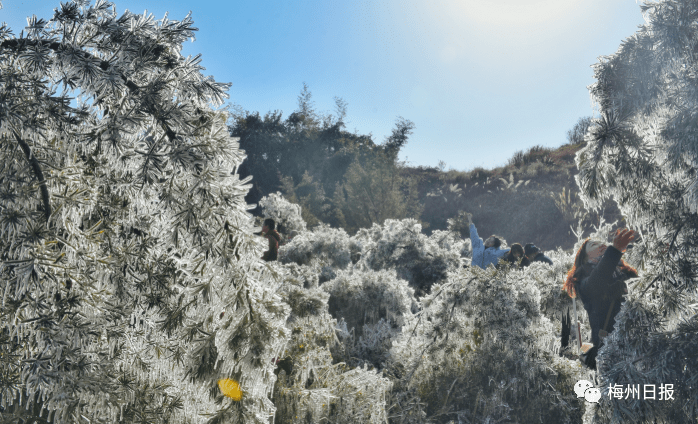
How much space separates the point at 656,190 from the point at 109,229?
102 inches

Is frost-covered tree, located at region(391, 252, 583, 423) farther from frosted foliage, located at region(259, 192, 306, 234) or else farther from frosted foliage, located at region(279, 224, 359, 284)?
frosted foliage, located at region(259, 192, 306, 234)

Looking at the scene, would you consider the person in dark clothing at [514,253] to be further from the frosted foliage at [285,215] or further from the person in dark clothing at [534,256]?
the frosted foliage at [285,215]

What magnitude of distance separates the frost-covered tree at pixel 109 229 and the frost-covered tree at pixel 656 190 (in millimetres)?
1868

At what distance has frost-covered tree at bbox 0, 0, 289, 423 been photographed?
42.5 inches

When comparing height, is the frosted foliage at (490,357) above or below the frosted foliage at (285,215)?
below

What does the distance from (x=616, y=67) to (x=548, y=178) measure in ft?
82.9

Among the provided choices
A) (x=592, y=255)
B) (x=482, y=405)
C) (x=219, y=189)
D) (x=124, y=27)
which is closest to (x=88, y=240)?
(x=219, y=189)

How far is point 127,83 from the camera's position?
1242mm

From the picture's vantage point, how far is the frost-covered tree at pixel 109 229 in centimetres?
108

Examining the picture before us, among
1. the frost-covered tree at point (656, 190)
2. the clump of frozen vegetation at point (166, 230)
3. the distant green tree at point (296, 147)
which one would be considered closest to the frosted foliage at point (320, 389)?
the clump of frozen vegetation at point (166, 230)

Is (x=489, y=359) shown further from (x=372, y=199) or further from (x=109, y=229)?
(x=372, y=199)

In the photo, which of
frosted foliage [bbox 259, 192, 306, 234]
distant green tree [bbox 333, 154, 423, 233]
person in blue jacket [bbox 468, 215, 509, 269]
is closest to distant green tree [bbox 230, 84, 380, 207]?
distant green tree [bbox 333, 154, 423, 233]

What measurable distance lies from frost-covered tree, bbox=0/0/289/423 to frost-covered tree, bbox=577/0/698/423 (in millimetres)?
1868

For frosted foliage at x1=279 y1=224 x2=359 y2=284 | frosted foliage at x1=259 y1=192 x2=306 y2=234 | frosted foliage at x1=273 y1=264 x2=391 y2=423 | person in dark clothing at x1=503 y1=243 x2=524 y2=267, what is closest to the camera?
frosted foliage at x1=273 y1=264 x2=391 y2=423
